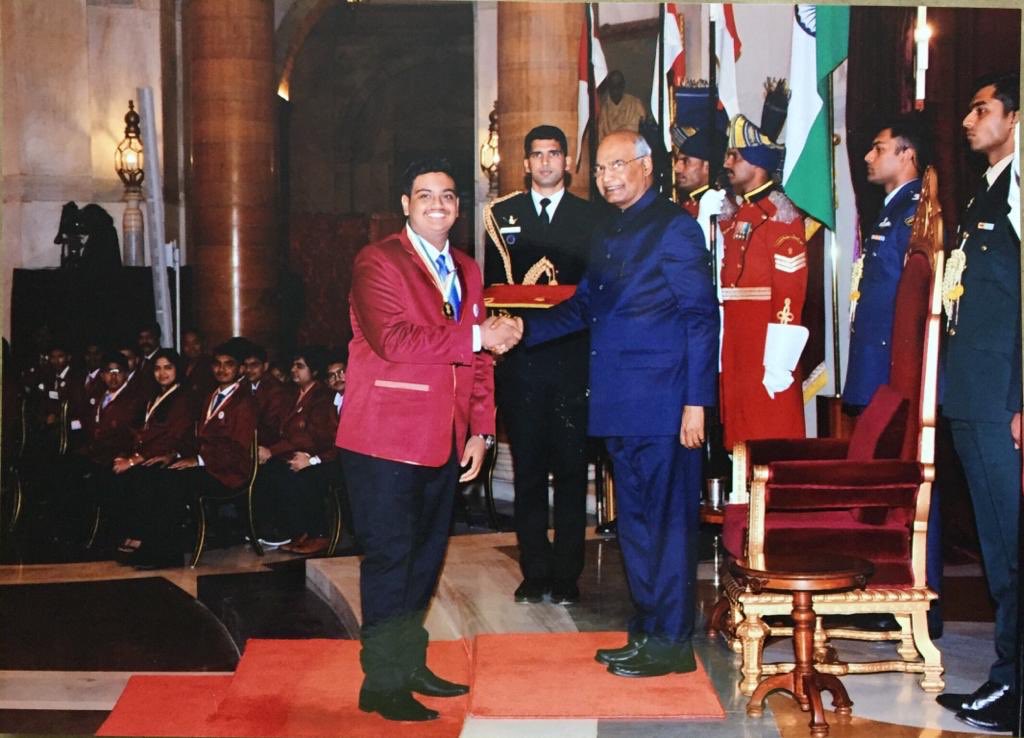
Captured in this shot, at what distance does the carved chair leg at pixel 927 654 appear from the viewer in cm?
387

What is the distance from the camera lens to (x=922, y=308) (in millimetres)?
4086

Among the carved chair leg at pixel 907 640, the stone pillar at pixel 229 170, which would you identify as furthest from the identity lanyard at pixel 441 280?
the carved chair leg at pixel 907 640

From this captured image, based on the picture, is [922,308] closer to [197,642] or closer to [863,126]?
[863,126]

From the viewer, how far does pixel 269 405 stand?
A: 420cm

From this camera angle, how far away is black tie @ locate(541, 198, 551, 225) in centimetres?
416

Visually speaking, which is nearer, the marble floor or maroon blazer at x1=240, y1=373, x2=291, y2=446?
the marble floor

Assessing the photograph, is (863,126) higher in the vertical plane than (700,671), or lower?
higher

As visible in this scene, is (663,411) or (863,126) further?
(863,126)

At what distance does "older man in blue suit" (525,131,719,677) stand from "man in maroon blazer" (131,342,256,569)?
3.85 ft

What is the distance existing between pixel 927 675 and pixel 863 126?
5.96ft

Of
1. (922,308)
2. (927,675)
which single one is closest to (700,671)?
(927,675)

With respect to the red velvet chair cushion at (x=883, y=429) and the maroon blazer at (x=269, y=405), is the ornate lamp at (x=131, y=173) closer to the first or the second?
the maroon blazer at (x=269, y=405)

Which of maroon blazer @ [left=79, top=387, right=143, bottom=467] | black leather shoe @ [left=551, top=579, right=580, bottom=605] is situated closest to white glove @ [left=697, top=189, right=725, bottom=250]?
black leather shoe @ [left=551, top=579, right=580, bottom=605]

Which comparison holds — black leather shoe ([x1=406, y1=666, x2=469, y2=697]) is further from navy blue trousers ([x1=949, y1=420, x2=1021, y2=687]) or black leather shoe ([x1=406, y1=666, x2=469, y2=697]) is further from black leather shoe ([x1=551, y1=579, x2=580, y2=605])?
navy blue trousers ([x1=949, y1=420, x2=1021, y2=687])
